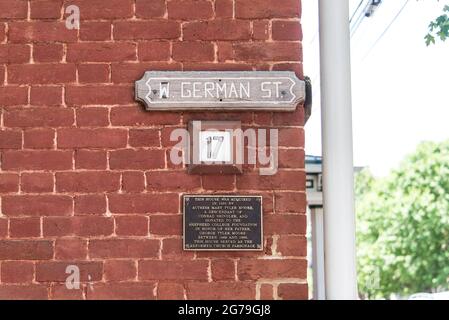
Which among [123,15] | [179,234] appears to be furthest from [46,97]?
[179,234]

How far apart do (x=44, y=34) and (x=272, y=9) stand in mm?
910

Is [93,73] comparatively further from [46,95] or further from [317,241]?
[317,241]

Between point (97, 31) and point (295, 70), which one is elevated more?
point (97, 31)

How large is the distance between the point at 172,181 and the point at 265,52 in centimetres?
62

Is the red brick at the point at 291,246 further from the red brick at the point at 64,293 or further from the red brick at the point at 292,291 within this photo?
the red brick at the point at 64,293

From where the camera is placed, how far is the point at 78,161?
2.72 m

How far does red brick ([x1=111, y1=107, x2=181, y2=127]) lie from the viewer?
107 inches

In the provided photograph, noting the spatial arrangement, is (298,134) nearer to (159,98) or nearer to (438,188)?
(159,98)

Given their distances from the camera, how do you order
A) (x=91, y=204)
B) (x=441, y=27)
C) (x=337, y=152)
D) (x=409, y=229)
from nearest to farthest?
(x=337, y=152), (x=91, y=204), (x=441, y=27), (x=409, y=229)

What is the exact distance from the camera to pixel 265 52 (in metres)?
2.77

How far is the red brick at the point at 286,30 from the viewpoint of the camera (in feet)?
9.11

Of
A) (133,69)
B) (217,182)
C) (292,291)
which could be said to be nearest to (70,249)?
(217,182)

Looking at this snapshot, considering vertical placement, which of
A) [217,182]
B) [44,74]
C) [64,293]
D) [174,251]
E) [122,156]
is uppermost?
[44,74]

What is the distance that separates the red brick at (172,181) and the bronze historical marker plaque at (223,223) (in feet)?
0.19
